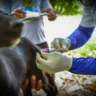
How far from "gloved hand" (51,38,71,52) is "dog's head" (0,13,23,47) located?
211 mm

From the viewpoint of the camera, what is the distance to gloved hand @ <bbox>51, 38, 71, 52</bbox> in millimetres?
955

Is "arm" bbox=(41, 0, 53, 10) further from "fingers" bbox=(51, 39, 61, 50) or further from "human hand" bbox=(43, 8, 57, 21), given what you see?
"fingers" bbox=(51, 39, 61, 50)

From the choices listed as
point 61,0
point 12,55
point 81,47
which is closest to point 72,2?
point 61,0

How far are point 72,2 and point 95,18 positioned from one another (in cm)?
13

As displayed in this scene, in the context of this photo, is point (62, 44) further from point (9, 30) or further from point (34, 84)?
point (9, 30)

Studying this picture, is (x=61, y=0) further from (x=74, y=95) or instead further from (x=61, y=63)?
(x=74, y=95)

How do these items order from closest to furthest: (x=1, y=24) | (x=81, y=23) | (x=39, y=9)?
(x=1, y=24) < (x=39, y=9) < (x=81, y=23)

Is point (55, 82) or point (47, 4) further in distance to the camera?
point (55, 82)

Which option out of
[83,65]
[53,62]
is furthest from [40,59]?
[83,65]

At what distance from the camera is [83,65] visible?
0.92 metres

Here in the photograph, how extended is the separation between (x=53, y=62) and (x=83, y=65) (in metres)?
0.11

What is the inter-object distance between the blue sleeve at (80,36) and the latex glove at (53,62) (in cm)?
10

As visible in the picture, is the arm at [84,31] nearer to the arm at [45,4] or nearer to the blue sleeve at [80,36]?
the blue sleeve at [80,36]

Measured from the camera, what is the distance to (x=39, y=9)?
34.5 inches
